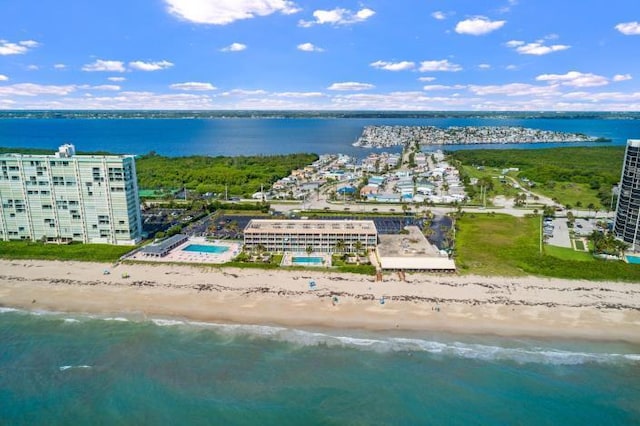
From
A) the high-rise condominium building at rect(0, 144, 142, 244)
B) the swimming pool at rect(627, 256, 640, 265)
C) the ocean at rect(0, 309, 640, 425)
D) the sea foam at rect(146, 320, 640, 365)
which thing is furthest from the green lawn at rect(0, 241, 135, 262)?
the swimming pool at rect(627, 256, 640, 265)

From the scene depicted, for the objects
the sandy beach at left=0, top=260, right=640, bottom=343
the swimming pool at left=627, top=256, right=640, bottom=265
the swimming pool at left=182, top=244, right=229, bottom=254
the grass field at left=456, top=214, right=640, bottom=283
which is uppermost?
the swimming pool at left=182, top=244, right=229, bottom=254

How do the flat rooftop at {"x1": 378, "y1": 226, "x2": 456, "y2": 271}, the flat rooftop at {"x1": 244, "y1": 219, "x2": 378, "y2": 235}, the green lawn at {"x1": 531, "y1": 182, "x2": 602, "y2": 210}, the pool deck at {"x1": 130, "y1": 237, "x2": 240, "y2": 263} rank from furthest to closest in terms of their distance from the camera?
the green lawn at {"x1": 531, "y1": 182, "x2": 602, "y2": 210}
the flat rooftop at {"x1": 244, "y1": 219, "x2": 378, "y2": 235}
the pool deck at {"x1": 130, "y1": 237, "x2": 240, "y2": 263}
the flat rooftop at {"x1": 378, "y1": 226, "x2": 456, "y2": 271}

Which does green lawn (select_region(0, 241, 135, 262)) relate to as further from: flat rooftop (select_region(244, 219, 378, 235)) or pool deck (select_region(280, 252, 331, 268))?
pool deck (select_region(280, 252, 331, 268))

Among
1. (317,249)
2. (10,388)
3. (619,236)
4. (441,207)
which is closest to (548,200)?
(441,207)

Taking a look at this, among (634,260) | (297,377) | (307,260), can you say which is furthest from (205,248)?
(634,260)

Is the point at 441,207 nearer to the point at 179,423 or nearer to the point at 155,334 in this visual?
the point at 155,334

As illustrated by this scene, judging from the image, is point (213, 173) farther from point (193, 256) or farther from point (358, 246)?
point (358, 246)
